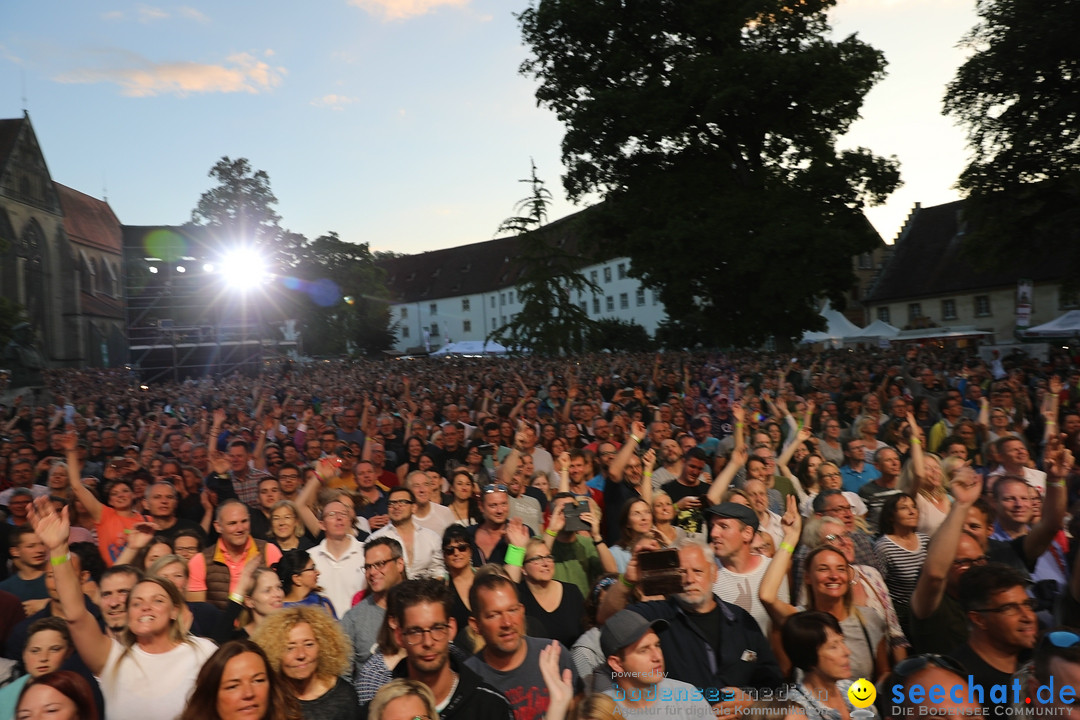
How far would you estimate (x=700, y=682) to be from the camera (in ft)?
12.2

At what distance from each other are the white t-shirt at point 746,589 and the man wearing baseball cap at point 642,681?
0.99 m

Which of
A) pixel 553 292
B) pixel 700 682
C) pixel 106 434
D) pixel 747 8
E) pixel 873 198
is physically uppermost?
pixel 747 8

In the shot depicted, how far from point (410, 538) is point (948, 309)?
152 ft

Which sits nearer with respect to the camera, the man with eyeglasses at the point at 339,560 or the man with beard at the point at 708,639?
the man with beard at the point at 708,639

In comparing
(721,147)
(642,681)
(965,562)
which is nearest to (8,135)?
(721,147)

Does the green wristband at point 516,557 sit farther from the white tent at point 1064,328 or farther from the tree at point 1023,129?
the white tent at point 1064,328

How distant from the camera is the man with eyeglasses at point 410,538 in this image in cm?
587

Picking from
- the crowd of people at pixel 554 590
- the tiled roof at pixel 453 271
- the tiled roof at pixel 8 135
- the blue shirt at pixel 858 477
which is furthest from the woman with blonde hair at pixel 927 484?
the tiled roof at pixel 453 271

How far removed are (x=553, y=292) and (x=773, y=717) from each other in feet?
101

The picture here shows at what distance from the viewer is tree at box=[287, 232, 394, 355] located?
57.4m

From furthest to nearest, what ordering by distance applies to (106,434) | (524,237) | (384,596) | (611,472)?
(524,237), (106,434), (611,472), (384,596)

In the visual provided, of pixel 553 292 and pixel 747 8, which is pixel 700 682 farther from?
pixel 553 292

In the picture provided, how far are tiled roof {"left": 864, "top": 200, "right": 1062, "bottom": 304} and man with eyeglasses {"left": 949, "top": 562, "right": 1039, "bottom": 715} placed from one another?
44.9 meters

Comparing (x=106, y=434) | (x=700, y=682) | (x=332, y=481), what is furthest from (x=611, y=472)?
(x=106, y=434)
